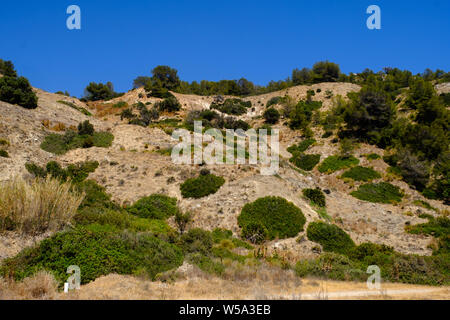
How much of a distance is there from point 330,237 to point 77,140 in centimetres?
2355

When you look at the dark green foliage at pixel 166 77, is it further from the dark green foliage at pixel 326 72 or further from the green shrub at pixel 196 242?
the green shrub at pixel 196 242

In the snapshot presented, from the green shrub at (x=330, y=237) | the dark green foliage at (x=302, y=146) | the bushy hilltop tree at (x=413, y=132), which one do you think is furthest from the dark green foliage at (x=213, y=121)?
the green shrub at (x=330, y=237)

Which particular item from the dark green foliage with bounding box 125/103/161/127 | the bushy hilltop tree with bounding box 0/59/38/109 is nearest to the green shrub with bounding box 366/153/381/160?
the dark green foliage with bounding box 125/103/161/127

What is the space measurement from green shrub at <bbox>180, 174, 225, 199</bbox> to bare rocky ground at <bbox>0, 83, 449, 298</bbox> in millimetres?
437

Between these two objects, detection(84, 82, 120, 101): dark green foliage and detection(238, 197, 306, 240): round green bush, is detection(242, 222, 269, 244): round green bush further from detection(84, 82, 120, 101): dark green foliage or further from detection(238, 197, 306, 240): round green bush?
detection(84, 82, 120, 101): dark green foliage

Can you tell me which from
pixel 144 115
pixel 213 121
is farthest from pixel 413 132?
pixel 144 115

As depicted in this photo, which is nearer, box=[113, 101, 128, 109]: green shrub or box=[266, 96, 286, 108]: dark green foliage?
box=[113, 101, 128, 109]: green shrub

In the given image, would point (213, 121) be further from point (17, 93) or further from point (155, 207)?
point (155, 207)

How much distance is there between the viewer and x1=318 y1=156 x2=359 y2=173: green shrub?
3312cm

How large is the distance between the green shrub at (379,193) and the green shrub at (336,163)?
4.45 meters

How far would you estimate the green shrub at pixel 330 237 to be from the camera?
18281mm

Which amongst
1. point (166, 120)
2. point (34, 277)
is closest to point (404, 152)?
point (166, 120)

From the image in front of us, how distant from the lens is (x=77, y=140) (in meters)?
30.8
